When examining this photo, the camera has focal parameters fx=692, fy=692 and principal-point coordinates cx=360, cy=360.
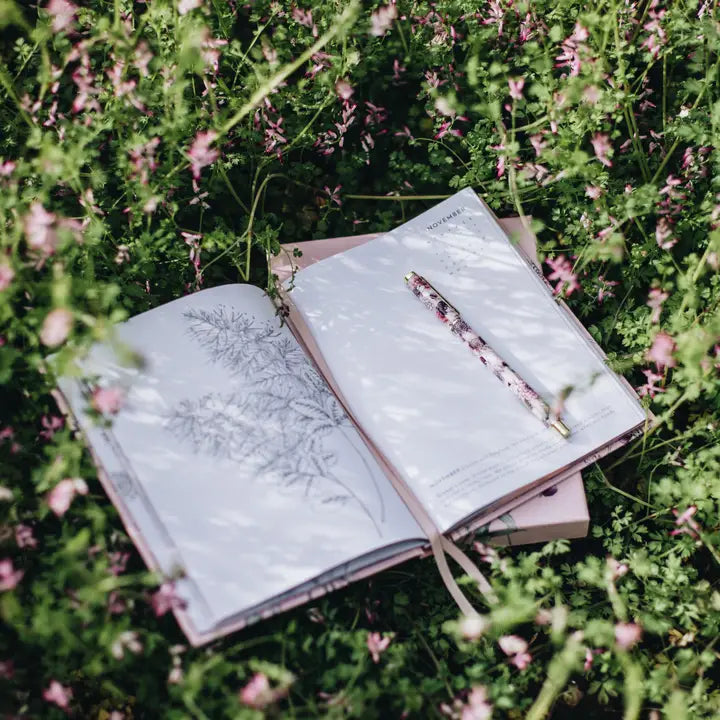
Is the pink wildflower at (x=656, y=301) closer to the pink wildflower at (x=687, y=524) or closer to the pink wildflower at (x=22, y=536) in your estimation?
the pink wildflower at (x=687, y=524)

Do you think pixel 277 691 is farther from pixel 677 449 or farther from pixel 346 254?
pixel 677 449

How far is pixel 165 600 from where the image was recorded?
126cm

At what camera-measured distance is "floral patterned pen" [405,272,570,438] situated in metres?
1.62

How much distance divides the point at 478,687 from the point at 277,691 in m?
0.44

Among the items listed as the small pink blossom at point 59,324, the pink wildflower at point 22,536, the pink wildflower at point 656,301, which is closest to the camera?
the small pink blossom at point 59,324

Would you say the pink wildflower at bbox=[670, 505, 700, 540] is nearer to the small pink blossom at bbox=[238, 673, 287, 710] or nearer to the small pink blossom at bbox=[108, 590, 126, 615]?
the small pink blossom at bbox=[238, 673, 287, 710]

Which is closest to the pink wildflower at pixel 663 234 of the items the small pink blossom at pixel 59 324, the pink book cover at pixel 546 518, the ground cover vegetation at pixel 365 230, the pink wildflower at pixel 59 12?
the ground cover vegetation at pixel 365 230


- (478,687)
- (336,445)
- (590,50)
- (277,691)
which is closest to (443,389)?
(336,445)

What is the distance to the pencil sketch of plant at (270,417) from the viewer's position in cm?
147

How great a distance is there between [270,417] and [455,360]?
48 cm

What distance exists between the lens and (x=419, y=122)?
7.33ft

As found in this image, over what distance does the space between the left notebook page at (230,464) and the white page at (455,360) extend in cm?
10

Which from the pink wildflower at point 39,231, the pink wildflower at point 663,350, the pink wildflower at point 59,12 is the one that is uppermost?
the pink wildflower at point 59,12

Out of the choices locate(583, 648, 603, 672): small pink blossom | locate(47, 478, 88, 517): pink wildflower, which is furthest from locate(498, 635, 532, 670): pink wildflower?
locate(47, 478, 88, 517): pink wildflower
